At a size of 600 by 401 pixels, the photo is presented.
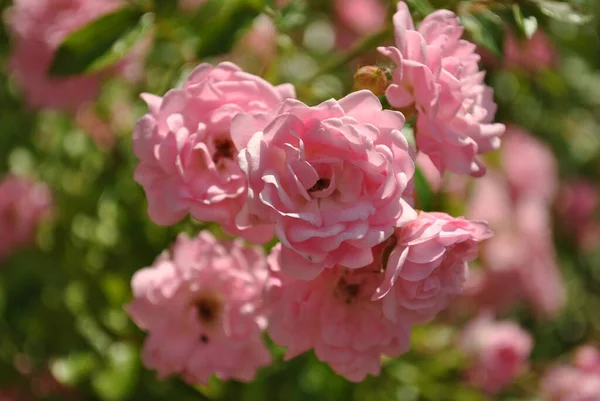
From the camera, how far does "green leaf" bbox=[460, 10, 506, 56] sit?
96 centimetres

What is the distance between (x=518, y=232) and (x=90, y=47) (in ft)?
3.95

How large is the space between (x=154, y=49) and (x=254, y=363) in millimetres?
724

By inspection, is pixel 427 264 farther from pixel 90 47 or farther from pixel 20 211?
pixel 20 211

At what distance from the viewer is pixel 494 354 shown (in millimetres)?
1496

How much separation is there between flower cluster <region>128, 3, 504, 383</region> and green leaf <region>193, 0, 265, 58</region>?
0.22 metres

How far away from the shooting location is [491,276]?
5.65 feet

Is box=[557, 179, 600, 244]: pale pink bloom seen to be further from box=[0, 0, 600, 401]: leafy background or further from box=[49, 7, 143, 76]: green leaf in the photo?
box=[49, 7, 143, 76]: green leaf

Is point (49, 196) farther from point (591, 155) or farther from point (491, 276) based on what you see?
point (591, 155)

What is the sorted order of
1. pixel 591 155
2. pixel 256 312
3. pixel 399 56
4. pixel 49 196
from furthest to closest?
1. pixel 591 155
2. pixel 49 196
3. pixel 256 312
4. pixel 399 56


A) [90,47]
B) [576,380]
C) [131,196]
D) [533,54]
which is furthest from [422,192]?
[533,54]

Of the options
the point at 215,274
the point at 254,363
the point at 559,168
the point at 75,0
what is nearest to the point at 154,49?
the point at 75,0

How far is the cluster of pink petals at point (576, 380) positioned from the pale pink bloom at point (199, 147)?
3.18 ft

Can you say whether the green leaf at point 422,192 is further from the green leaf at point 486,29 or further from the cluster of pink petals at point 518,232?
the cluster of pink petals at point 518,232

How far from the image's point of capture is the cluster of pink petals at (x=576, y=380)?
1470mm
